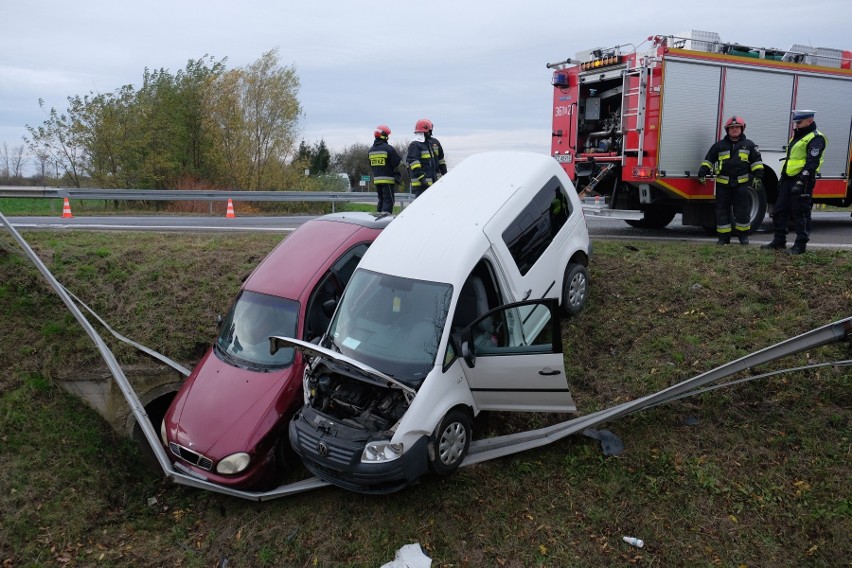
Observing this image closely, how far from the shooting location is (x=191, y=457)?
5.81 metres

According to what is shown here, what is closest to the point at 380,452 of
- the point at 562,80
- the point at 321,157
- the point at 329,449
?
the point at 329,449

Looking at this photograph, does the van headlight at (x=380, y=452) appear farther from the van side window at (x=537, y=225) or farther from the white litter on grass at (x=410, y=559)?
the van side window at (x=537, y=225)

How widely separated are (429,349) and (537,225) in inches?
87.4

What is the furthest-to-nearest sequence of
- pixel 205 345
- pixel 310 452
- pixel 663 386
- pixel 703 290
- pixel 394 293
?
pixel 205 345, pixel 703 290, pixel 663 386, pixel 394 293, pixel 310 452

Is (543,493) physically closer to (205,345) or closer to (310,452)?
(310,452)

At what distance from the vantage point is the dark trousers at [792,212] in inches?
324

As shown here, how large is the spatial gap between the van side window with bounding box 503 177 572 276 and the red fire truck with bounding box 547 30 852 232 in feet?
12.4

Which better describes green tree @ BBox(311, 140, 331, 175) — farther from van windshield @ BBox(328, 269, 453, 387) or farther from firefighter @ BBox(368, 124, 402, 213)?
van windshield @ BBox(328, 269, 453, 387)

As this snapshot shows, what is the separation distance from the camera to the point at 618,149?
10.7 metres

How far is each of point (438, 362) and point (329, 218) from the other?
323cm

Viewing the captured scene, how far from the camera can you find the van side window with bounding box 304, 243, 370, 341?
630cm

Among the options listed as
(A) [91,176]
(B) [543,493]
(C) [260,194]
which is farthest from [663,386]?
(A) [91,176]

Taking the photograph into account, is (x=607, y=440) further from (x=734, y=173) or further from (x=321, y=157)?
(x=321, y=157)

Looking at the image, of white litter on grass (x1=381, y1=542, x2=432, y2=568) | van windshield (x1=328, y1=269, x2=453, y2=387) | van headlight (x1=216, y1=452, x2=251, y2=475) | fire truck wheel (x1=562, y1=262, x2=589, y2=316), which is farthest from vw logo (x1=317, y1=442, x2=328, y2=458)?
fire truck wheel (x1=562, y1=262, x2=589, y2=316)
